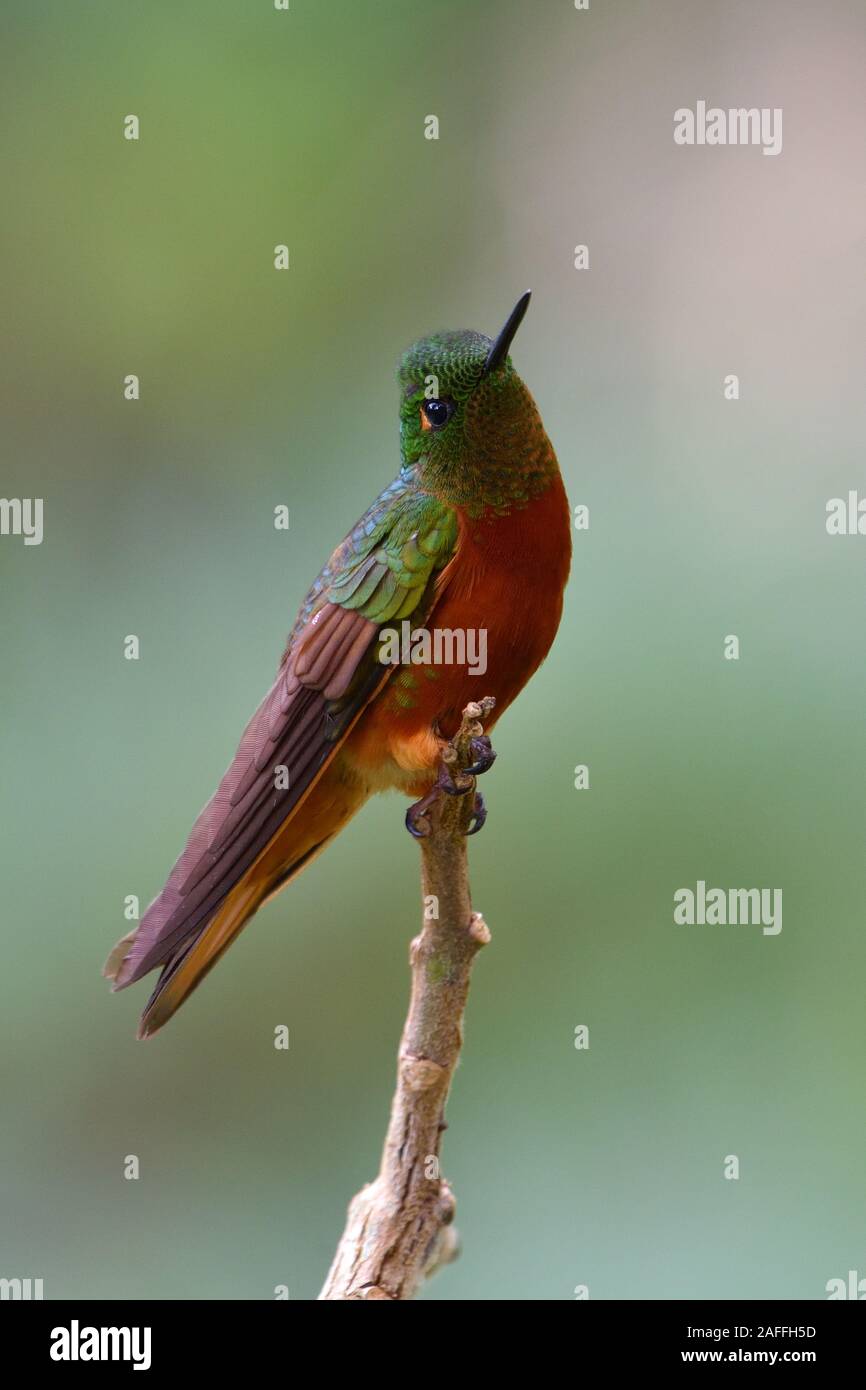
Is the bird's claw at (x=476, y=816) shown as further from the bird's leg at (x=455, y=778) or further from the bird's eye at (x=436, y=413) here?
the bird's eye at (x=436, y=413)

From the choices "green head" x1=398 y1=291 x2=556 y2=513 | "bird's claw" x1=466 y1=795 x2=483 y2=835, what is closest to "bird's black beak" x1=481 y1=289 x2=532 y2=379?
"green head" x1=398 y1=291 x2=556 y2=513

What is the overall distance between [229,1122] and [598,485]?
2.75 m

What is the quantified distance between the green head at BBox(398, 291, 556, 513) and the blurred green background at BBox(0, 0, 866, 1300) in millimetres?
1566

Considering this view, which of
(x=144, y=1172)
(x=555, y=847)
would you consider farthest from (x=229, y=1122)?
(x=555, y=847)

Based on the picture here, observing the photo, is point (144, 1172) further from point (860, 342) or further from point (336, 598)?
point (860, 342)

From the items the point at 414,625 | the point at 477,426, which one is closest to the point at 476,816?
the point at 414,625

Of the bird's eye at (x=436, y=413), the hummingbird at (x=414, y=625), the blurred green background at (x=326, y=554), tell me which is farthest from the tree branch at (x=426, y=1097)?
the blurred green background at (x=326, y=554)

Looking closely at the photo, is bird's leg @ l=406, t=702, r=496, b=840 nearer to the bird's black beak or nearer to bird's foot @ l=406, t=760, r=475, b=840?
bird's foot @ l=406, t=760, r=475, b=840

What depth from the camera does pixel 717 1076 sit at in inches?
165

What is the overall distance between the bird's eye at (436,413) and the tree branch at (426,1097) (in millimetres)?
666

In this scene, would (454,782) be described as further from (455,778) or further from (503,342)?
(503,342)

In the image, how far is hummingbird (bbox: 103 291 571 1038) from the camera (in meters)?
2.83

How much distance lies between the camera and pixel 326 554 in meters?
4.50

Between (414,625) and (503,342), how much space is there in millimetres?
650
